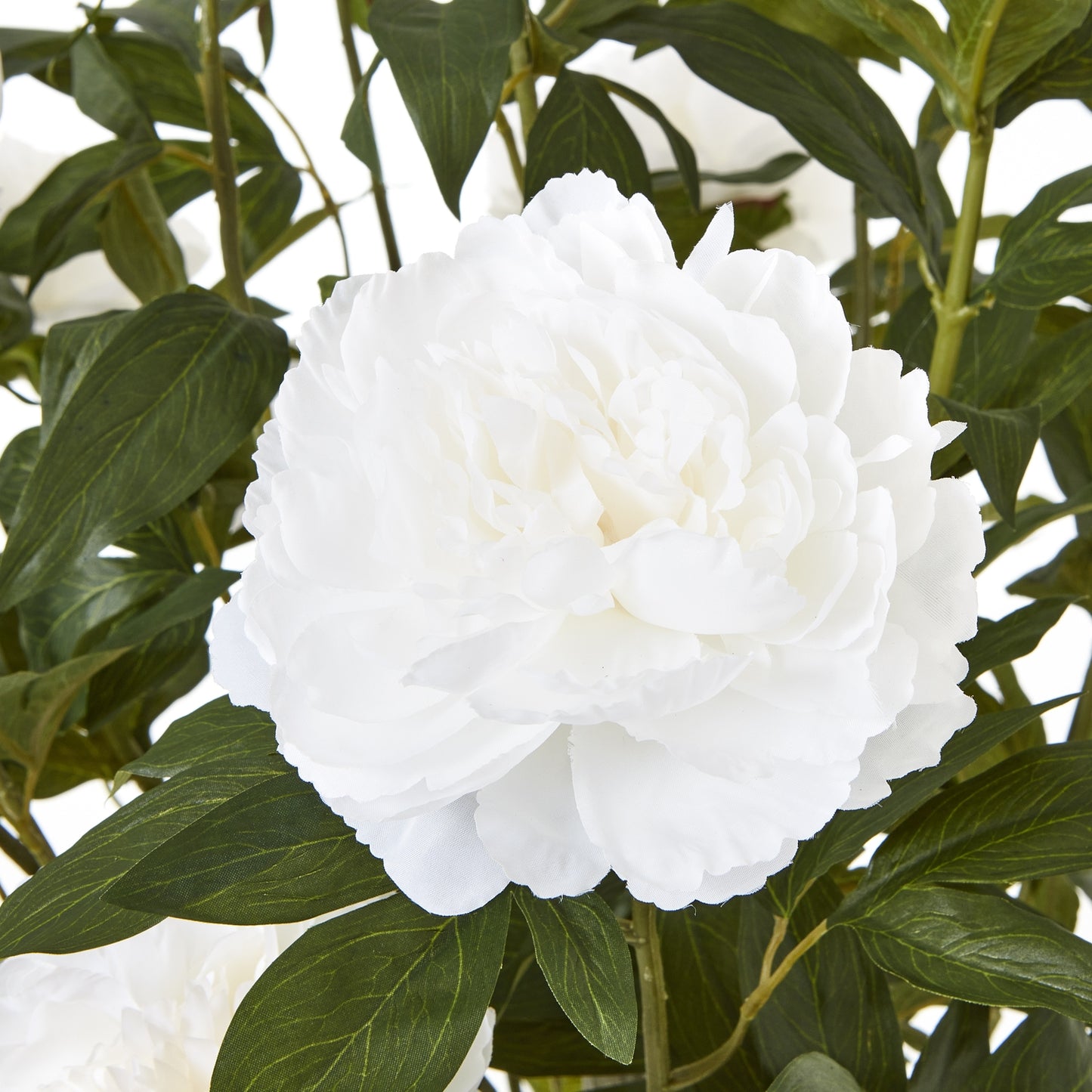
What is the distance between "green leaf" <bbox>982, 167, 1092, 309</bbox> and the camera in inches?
12.7

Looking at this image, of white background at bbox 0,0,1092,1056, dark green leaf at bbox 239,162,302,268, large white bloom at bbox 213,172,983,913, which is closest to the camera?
large white bloom at bbox 213,172,983,913

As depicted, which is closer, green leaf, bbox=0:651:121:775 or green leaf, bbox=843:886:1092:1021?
green leaf, bbox=843:886:1092:1021

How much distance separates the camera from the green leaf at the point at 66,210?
375 millimetres

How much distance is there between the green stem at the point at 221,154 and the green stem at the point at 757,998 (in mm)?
226

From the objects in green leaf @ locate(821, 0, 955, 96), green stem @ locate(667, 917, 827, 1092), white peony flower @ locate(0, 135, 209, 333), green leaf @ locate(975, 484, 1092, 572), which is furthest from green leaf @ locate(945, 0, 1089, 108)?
white peony flower @ locate(0, 135, 209, 333)

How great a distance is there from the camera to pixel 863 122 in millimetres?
332

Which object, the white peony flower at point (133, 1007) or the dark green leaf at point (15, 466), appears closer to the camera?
the white peony flower at point (133, 1007)

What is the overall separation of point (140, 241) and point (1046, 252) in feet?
0.94

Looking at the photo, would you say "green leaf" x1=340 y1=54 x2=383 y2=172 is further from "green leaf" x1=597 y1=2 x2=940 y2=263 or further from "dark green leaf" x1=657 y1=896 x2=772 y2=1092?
"dark green leaf" x1=657 y1=896 x2=772 y2=1092

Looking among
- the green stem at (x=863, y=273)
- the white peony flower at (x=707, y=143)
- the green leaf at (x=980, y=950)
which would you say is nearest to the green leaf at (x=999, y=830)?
the green leaf at (x=980, y=950)

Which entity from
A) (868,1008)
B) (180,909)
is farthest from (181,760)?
A: (868,1008)

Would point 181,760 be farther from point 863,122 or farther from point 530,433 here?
point 863,122

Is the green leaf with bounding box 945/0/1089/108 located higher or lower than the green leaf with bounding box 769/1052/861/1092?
higher

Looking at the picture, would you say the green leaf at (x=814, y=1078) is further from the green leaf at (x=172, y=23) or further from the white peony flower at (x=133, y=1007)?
the green leaf at (x=172, y=23)
